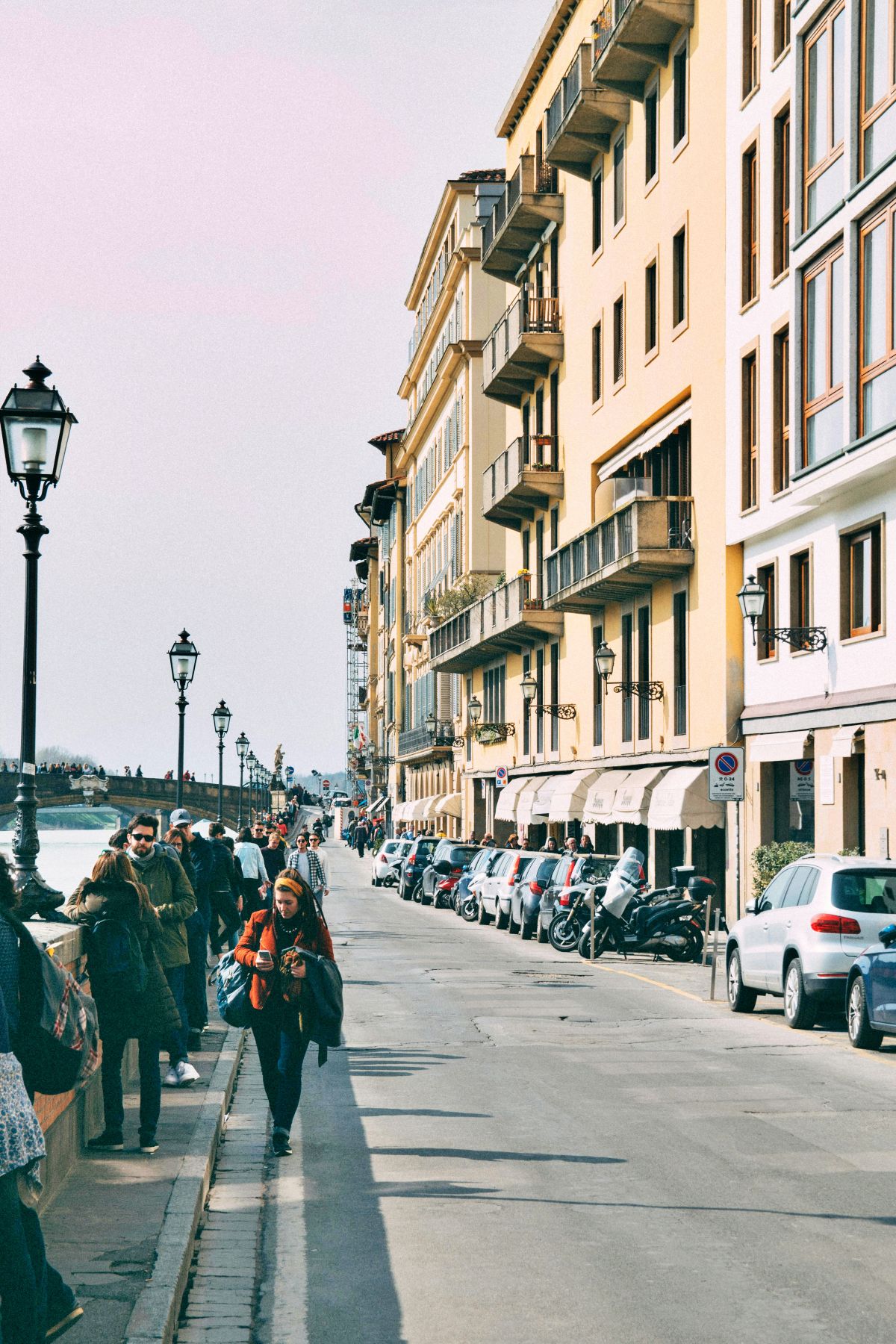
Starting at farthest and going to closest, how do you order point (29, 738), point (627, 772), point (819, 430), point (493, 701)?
point (493, 701), point (627, 772), point (819, 430), point (29, 738)

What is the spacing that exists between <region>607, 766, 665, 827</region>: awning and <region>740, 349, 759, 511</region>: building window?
648 cm

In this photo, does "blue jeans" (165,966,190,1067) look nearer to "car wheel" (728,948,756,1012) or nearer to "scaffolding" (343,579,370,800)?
"car wheel" (728,948,756,1012)

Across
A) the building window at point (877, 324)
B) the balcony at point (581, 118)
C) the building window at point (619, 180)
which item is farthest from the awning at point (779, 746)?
the balcony at point (581, 118)

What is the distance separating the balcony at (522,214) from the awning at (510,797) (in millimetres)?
14955

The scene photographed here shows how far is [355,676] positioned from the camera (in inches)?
6629

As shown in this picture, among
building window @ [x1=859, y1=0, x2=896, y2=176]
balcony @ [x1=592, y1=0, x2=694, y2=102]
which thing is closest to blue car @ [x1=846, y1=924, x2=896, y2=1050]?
building window @ [x1=859, y1=0, x2=896, y2=176]

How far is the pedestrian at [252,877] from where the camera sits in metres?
21.1

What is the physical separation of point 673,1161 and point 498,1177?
1.08 metres

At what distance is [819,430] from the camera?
27.4 metres

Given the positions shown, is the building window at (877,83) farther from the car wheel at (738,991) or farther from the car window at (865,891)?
the car window at (865,891)

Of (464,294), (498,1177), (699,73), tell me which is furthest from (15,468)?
(464,294)

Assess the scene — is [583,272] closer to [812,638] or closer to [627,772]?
[627,772]

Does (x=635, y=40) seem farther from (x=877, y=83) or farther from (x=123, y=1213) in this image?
(x=123, y=1213)

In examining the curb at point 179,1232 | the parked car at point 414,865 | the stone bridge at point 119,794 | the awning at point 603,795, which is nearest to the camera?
the curb at point 179,1232
